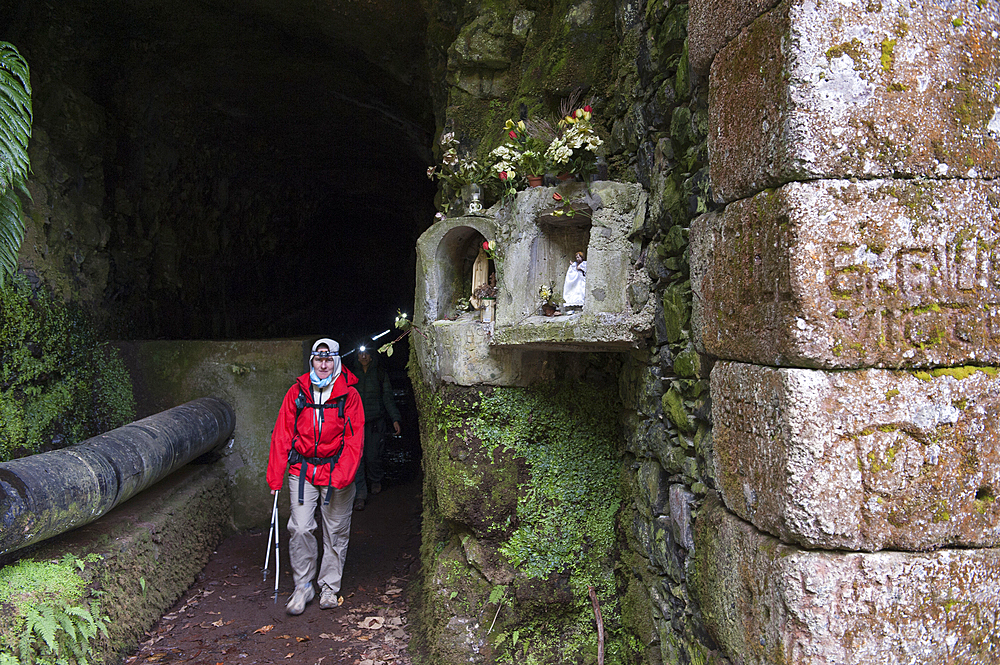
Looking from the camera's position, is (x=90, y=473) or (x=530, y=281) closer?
(x=530, y=281)

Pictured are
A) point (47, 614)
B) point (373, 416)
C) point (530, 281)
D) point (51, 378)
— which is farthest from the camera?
point (373, 416)

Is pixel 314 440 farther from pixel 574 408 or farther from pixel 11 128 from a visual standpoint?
pixel 11 128

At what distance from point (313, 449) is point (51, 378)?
8.08 feet

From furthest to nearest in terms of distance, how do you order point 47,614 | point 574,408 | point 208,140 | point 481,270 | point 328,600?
point 208,140 < point 328,600 < point 481,270 < point 574,408 < point 47,614

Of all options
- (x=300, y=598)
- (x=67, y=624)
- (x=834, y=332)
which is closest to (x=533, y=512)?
(x=300, y=598)

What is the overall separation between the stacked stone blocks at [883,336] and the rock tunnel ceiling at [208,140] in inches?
196

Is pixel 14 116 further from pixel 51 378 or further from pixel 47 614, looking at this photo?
pixel 47 614

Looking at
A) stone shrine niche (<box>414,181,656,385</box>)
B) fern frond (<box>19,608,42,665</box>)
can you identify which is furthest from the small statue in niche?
fern frond (<box>19,608,42,665</box>)

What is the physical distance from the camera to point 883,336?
1.88 metres

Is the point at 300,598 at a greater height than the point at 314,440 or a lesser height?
lesser

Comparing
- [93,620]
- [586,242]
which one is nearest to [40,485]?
[93,620]

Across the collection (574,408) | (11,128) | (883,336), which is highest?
(11,128)

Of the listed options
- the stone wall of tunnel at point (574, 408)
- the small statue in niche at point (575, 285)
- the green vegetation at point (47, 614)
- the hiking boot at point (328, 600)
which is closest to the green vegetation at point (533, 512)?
the stone wall of tunnel at point (574, 408)

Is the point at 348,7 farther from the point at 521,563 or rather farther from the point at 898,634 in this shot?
the point at 898,634
